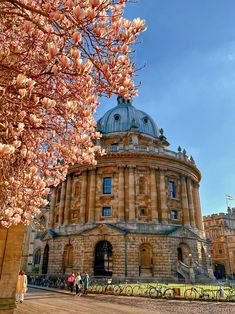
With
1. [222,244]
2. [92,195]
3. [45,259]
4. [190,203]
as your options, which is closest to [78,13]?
[92,195]

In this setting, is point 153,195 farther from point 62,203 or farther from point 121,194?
point 62,203

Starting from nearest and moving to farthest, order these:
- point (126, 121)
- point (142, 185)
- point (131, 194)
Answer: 1. point (131, 194)
2. point (142, 185)
3. point (126, 121)

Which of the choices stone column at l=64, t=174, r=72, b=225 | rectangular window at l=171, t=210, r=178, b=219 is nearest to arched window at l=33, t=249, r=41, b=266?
stone column at l=64, t=174, r=72, b=225

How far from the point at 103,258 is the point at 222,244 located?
44.8 meters

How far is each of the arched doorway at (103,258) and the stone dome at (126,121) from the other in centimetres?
1911

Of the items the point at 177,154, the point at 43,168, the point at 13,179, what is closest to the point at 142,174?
the point at 177,154

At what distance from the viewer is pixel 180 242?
3278 centimetres

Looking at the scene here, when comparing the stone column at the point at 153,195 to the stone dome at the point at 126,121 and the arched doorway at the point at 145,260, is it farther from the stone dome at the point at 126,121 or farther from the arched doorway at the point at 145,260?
the stone dome at the point at 126,121

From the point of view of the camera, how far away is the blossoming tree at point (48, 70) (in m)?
4.74

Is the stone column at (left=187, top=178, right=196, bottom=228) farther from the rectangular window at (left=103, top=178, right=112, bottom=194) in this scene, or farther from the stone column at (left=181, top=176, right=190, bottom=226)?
the rectangular window at (left=103, top=178, right=112, bottom=194)

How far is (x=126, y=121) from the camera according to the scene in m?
46.4

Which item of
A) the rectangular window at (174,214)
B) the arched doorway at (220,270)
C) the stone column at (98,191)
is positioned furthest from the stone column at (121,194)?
the arched doorway at (220,270)

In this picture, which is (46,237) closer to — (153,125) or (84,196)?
(84,196)

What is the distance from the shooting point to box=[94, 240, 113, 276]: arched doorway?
3138 cm
